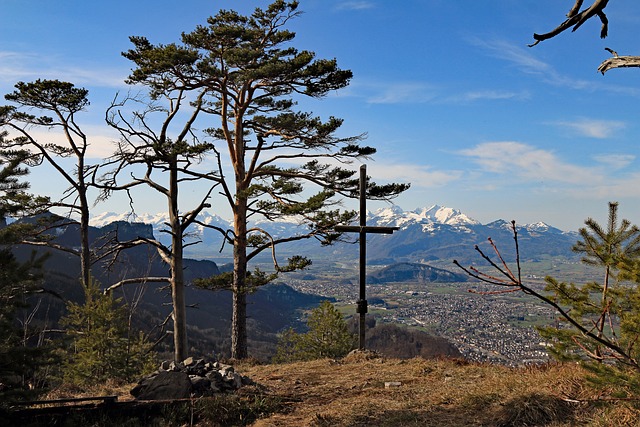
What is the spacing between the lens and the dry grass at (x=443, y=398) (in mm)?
6477

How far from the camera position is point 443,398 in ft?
25.7

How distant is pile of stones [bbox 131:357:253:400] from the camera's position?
8.48 metres

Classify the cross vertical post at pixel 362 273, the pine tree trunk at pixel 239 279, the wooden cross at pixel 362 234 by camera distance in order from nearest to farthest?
the cross vertical post at pixel 362 273 < the wooden cross at pixel 362 234 < the pine tree trunk at pixel 239 279

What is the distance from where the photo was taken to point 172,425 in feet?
24.6

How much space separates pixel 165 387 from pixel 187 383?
401 mm

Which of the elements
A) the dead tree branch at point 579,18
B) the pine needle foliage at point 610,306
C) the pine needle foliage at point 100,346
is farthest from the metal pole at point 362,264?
the dead tree branch at point 579,18

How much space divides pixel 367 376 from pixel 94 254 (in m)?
11.5

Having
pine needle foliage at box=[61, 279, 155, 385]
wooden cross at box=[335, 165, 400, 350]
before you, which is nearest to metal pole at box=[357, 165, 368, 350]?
wooden cross at box=[335, 165, 400, 350]

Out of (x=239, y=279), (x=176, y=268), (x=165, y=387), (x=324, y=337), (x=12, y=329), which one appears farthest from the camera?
(x=324, y=337)

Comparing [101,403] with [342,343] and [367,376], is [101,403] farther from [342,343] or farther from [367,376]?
[342,343]

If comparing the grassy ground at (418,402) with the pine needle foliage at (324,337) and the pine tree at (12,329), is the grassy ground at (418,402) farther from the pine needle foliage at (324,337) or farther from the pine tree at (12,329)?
the pine needle foliage at (324,337)

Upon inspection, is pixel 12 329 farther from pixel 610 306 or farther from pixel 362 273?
pixel 362 273

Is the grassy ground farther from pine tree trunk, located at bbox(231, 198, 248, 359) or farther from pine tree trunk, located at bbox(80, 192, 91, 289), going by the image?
pine tree trunk, located at bbox(80, 192, 91, 289)

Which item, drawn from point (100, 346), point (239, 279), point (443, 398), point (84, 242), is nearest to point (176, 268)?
point (239, 279)
